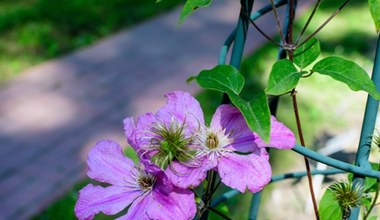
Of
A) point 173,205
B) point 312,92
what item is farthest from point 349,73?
point 312,92

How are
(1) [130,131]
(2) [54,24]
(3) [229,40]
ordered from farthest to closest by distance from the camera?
1. (2) [54,24]
2. (3) [229,40]
3. (1) [130,131]

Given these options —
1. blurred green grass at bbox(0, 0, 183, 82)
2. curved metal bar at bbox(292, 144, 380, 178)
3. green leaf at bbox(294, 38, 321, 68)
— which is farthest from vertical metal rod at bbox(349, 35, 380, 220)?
blurred green grass at bbox(0, 0, 183, 82)

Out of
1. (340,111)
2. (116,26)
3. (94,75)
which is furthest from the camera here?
(116,26)

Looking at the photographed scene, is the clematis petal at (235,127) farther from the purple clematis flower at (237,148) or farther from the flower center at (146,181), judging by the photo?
the flower center at (146,181)

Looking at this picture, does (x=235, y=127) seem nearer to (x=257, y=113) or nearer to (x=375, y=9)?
(x=257, y=113)

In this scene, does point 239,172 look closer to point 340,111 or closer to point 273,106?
point 273,106

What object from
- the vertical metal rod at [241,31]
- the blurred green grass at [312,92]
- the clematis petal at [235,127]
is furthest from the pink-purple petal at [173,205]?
the blurred green grass at [312,92]

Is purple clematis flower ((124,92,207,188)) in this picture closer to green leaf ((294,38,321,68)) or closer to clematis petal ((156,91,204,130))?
clematis petal ((156,91,204,130))

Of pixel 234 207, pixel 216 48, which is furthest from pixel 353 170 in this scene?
pixel 216 48
